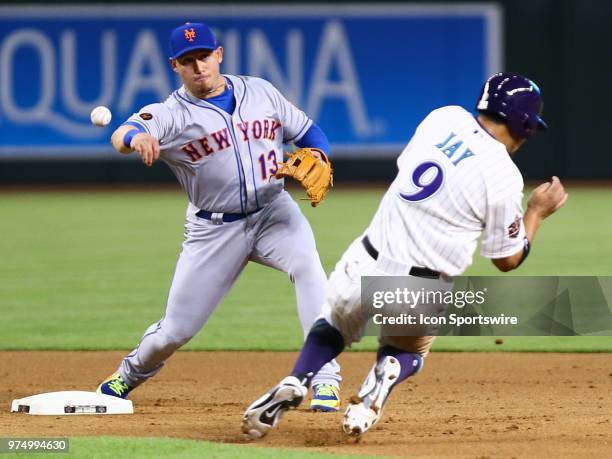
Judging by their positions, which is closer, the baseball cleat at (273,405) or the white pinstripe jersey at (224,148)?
the baseball cleat at (273,405)

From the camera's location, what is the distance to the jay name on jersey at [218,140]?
5930 mm

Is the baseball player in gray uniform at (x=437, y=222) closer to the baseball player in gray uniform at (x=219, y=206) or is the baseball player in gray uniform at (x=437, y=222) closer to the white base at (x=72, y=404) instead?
the baseball player in gray uniform at (x=219, y=206)

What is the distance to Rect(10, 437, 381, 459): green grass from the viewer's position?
15.5 feet

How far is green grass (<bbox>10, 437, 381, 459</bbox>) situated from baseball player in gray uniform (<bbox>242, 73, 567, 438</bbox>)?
0.38 ft

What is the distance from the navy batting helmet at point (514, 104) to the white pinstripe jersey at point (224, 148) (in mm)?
1566

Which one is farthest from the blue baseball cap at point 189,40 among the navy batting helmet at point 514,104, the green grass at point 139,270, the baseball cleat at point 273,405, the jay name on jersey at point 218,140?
the green grass at point 139,270

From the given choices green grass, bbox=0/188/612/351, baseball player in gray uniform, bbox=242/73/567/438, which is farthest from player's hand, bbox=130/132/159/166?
green grass, bbox=0/188/612/351

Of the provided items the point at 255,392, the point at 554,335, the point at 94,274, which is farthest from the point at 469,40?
the point at 255,392

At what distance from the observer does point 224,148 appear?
596cm

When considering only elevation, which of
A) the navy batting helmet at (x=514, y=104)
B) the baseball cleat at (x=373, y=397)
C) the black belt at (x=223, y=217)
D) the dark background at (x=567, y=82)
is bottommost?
the dark background at (x=567, y=82)

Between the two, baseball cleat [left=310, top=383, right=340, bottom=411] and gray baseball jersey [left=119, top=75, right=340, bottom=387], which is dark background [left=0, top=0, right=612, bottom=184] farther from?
baseball cleat [left=310, top=383, right=340, bottom=411]

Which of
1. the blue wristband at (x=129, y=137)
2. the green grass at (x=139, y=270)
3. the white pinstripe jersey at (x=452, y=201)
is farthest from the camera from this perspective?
the green grass at (x=139, y=270)

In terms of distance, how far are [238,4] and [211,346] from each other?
14.2 meters

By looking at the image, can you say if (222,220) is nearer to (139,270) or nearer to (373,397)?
(373,397)
